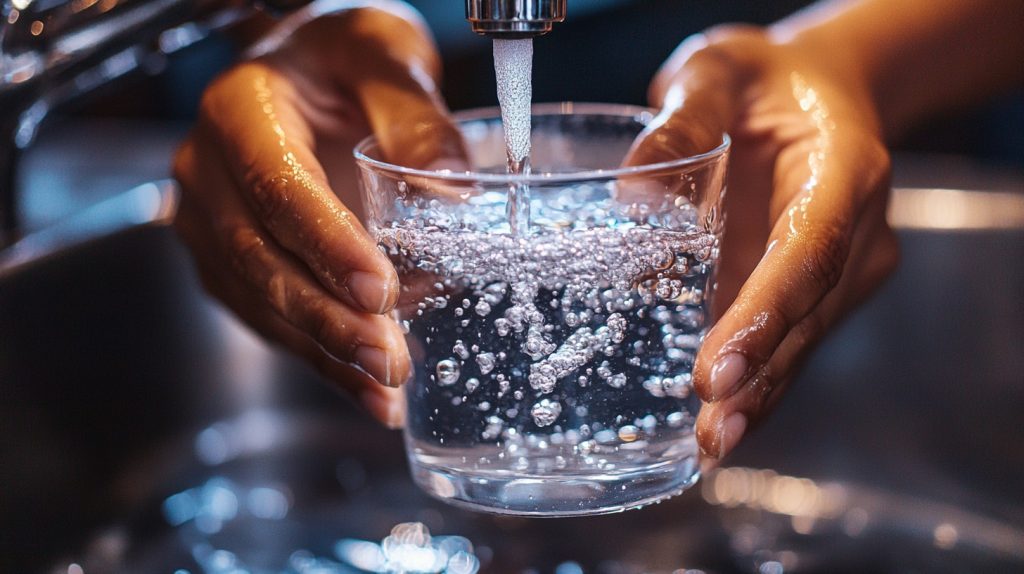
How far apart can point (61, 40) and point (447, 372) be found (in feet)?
1.04

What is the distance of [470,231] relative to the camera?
429 millimetres

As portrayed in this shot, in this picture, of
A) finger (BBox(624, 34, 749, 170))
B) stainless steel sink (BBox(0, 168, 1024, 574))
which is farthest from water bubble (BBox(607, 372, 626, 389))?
stainless steel sink (BBox(0, 168, 1024, 574))

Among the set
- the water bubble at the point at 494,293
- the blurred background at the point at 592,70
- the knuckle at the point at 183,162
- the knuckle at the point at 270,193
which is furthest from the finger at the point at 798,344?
the blurred background at the point at 592,70

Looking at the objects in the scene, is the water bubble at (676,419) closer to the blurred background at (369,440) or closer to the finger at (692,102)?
the finger at (692,102)

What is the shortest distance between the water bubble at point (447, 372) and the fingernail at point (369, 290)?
1.4 inches

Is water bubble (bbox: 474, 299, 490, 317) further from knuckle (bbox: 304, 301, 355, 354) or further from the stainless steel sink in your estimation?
the stainless steel sink

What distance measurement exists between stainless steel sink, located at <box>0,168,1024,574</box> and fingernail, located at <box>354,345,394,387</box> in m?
0.25

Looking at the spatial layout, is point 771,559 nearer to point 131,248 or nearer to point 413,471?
point 413,471

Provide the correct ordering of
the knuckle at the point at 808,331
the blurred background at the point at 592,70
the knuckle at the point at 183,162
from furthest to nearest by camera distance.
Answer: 1. the blurred background at the point at 592,70
2. the knuckle at the point at 183,162
3. the knuckle at the point at 808,331

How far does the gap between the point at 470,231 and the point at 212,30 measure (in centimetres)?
33

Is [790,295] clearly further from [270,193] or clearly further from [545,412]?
[270,193]

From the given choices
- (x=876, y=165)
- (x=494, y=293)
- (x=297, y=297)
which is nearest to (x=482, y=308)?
(x=494, y=293)

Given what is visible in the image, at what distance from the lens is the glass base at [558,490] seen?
45 centimetres

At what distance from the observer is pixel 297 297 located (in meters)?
0.50
